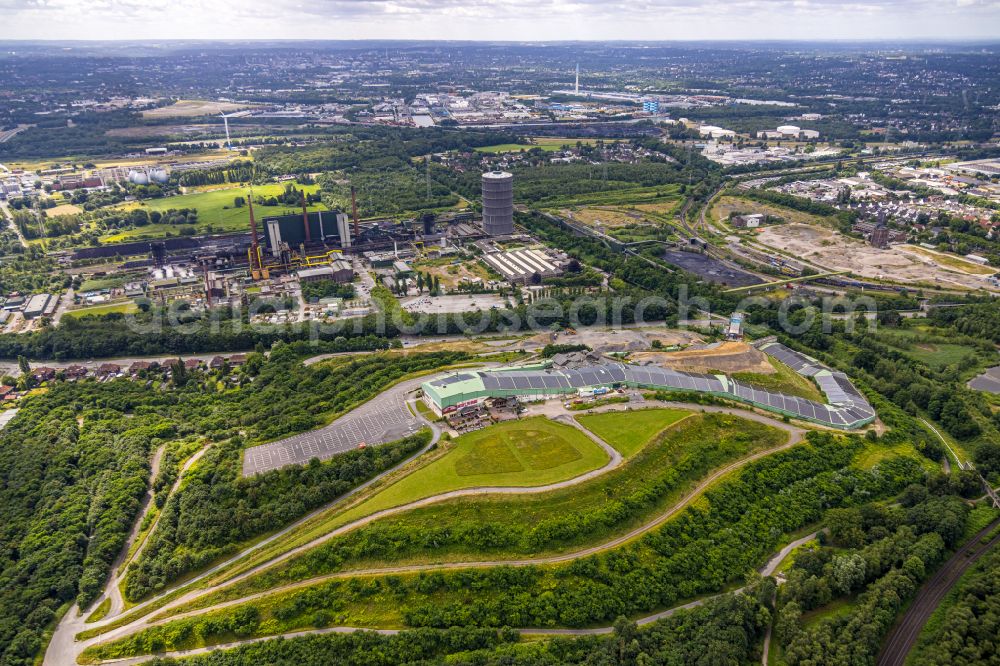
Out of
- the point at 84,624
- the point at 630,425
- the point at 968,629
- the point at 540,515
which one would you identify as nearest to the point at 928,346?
the point at 630,425

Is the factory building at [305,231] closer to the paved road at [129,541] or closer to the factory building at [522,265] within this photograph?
the factory building at [522,265]

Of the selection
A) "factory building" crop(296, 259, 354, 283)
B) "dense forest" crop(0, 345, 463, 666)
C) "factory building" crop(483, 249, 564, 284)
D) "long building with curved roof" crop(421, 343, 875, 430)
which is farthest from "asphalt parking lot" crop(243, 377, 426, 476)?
"factory building" crop(296, 259, 354, 283)

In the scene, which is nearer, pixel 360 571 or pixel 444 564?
pixel 360 571

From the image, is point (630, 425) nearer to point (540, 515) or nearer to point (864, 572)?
point (540, 515)

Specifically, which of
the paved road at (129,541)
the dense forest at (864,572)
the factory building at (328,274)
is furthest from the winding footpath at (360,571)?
the factory building at (328,274)

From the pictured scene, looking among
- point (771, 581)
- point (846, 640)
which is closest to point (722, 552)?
point (771, 581)

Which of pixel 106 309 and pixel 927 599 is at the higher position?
pixel 927 599

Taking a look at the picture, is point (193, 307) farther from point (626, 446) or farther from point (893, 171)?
point (893, 171)
